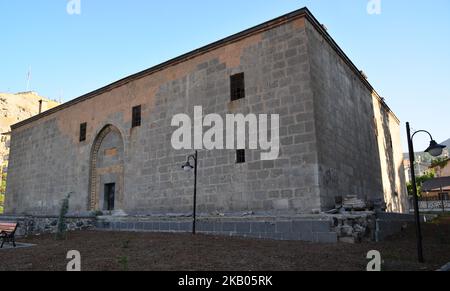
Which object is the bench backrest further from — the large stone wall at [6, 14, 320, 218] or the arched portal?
the arched portal

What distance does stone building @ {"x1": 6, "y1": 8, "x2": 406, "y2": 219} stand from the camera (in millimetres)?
12172

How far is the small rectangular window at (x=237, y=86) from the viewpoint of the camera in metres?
13.9

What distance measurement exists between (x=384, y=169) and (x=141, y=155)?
1402cm

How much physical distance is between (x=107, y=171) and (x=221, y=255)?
1213 centimetres

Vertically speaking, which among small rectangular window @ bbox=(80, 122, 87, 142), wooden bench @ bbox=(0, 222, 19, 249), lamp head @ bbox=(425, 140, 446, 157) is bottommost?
wooden bench @ bbox=(0, 222, 19, 249)

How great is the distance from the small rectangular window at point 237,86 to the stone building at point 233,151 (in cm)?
9

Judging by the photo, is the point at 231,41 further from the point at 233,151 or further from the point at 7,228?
the point at 7,228

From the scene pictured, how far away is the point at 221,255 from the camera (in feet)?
26.3

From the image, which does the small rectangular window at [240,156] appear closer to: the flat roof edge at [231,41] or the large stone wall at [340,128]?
the large stone wall at [340,128]

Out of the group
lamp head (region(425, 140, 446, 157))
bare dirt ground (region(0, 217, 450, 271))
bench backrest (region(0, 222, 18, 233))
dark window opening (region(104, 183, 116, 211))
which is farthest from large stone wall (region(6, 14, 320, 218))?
bench backrest (region(0, 222, 18, 233))

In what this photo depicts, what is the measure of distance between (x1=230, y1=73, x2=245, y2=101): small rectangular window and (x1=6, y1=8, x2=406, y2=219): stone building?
91 mm

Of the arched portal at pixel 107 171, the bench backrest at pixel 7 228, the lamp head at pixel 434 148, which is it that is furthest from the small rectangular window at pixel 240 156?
the bench backrest at pixel 7 228
